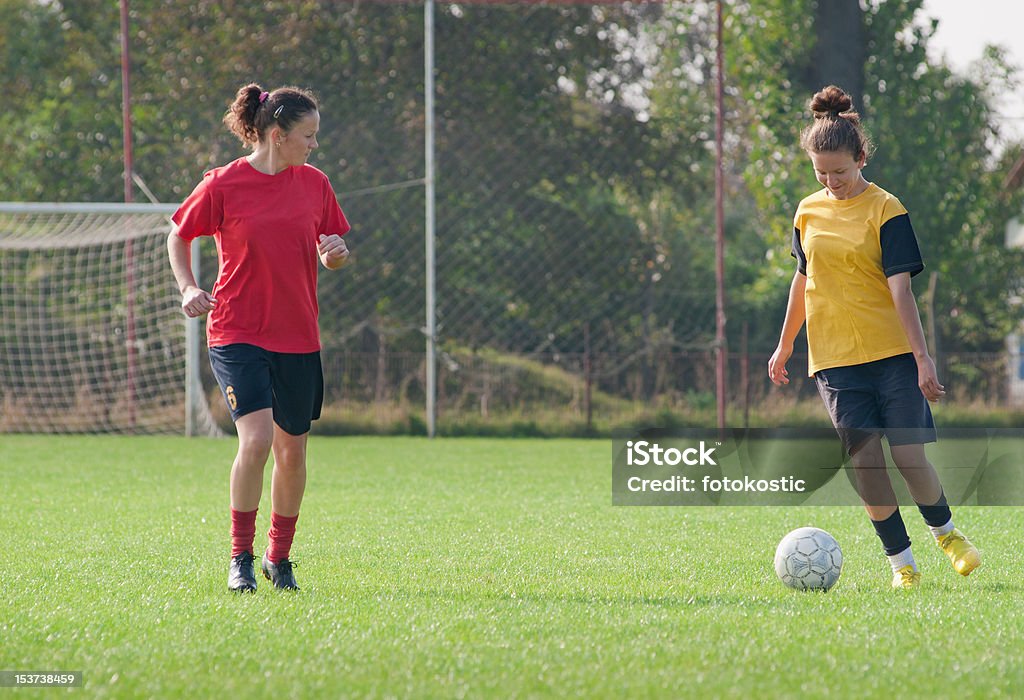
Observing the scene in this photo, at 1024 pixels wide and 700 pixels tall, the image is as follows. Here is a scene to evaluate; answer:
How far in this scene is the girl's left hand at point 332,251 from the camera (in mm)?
4211

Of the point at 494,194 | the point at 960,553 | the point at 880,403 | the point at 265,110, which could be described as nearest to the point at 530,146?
the point at 494,194

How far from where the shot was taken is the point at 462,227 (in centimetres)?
1448

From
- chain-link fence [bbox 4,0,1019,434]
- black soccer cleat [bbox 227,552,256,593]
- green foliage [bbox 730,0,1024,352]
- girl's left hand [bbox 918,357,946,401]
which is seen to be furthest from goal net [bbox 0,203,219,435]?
girl's left hand [bbox 918,357,946,401]

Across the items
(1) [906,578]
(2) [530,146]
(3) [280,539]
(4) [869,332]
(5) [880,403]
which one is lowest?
(1) [906,578]

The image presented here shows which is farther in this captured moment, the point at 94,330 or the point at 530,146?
the point at 530,146

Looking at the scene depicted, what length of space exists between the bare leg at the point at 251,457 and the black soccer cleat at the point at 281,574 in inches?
8.0

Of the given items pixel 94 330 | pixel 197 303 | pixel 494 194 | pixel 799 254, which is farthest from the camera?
pixel 494 194

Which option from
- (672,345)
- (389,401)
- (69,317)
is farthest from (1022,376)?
(69,317)

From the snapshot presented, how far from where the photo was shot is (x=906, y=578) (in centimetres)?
424

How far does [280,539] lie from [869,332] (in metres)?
2.08

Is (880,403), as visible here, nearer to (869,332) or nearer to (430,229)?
(869,332)

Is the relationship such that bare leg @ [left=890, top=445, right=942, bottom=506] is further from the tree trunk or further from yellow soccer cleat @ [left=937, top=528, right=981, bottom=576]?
the tree trunk

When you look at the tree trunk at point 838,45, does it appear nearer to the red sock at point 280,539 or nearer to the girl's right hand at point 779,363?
the girl's right hand at point 779,363

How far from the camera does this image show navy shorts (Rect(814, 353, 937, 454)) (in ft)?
13.7
